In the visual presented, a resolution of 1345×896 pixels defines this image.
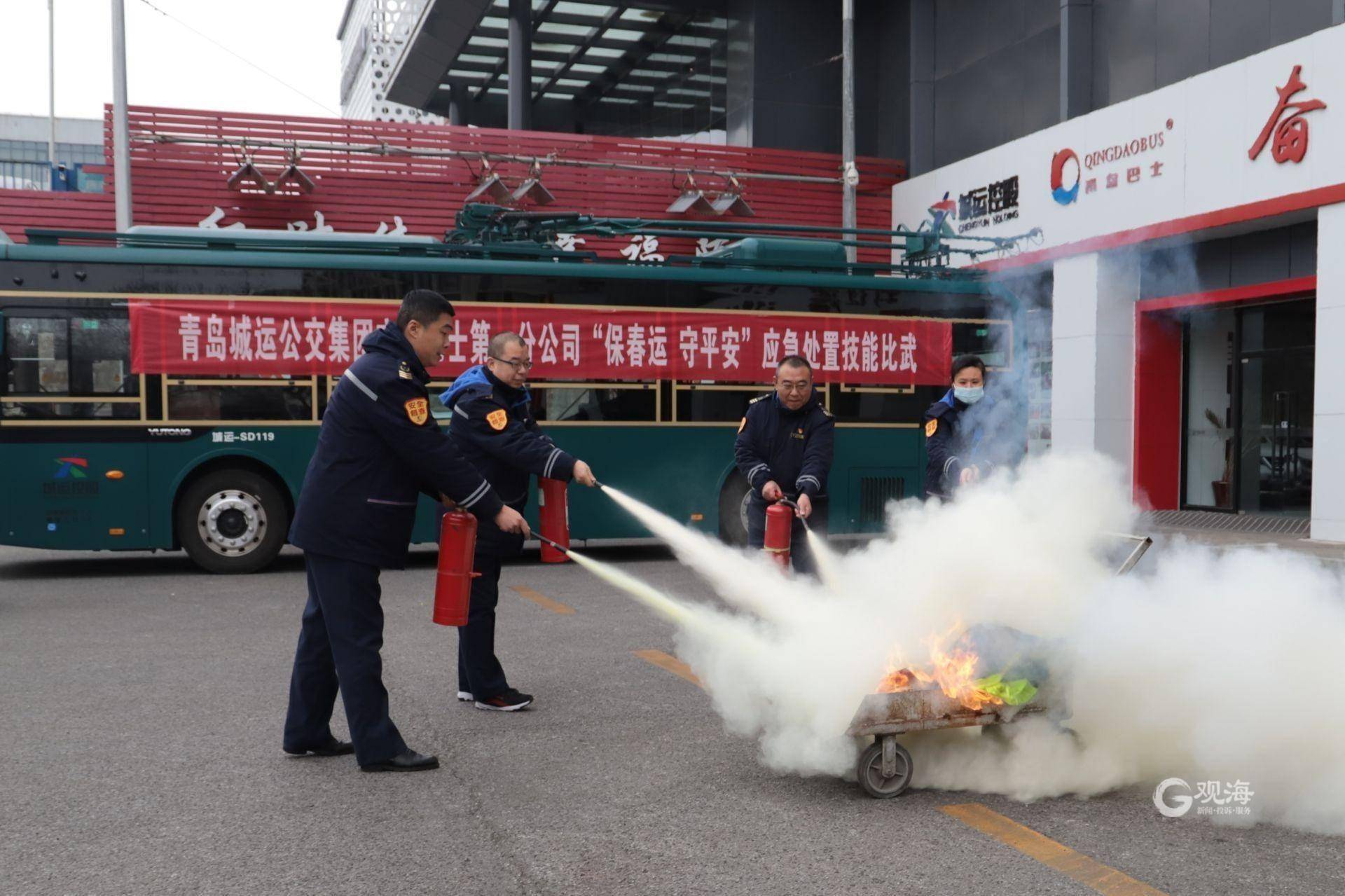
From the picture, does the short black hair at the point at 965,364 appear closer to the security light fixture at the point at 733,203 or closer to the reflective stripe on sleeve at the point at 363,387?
the reflective stripe on sleeve at the point at 363,387

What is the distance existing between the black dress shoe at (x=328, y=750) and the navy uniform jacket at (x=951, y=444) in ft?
12.2

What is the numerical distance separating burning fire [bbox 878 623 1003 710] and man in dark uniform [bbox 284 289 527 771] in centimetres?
184

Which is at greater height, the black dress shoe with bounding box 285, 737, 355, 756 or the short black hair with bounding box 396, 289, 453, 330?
the short black hair with bounding box 396, 289, 453, 330

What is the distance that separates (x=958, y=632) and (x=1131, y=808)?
91cm

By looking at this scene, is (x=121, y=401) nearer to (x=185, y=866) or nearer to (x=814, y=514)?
(x=814, y=514)

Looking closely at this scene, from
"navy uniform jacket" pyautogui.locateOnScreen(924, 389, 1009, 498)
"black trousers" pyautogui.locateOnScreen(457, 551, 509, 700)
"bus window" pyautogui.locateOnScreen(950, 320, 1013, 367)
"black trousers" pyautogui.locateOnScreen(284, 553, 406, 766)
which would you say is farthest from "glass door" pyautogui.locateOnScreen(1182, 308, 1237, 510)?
"black trousers" pyautogui.locateOnScreen(284, 553, 406, 766)

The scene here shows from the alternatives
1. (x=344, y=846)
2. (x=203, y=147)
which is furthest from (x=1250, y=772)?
(x=203, y=147)

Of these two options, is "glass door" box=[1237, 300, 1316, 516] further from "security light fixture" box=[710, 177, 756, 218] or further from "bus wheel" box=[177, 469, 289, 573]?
"bus wheel" box=[177, 469, 289, 573]

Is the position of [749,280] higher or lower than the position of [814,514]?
higher

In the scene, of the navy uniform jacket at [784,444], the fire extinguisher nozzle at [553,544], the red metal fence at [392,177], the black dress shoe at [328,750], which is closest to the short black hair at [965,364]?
the navy uniform jacket at [784,444]

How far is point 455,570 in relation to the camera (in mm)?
5086

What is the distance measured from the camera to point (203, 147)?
64.0 feet

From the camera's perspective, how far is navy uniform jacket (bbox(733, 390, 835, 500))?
664 cm

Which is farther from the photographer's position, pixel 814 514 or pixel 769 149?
pixel 769 149
